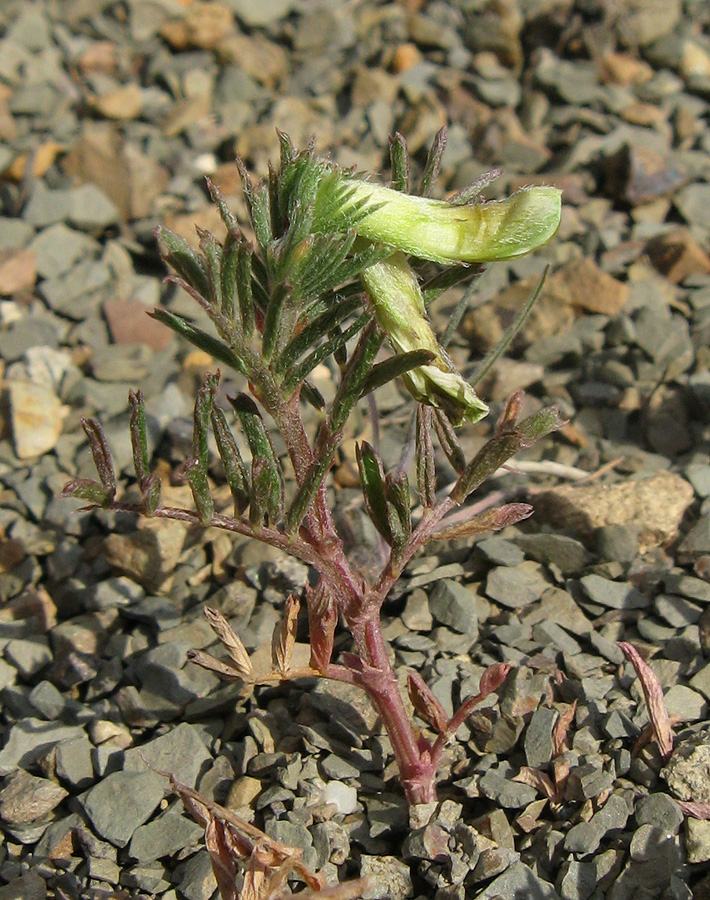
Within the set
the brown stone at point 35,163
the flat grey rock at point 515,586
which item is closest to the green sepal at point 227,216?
the flat grey rock at point 515,586

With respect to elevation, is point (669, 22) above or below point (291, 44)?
above

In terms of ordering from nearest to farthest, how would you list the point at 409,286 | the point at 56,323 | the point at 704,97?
the point at 409,286
the point at 56,323
the point at 704,97

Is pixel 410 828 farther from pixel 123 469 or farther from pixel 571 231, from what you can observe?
pixel 571 231

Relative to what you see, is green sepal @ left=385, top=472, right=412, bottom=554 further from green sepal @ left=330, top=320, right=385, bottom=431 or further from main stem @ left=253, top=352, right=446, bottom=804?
green sepal @ left=330, top=320, right=385, bottom=431

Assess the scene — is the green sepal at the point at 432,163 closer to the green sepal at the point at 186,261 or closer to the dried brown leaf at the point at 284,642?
the green sepal at the point at 186,261

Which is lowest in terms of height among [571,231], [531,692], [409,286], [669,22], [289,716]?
[289,716]

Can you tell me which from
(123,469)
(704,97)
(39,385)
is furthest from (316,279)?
(704,97)

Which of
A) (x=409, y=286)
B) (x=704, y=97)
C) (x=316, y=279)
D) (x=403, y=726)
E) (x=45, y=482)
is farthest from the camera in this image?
(x=704, y=97)
